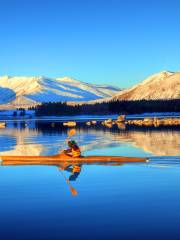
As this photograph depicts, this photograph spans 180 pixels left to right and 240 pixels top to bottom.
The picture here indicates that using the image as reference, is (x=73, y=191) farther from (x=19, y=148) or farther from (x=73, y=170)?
(x=19, y=148)

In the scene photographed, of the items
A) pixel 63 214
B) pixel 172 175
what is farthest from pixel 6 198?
pixel 172 175

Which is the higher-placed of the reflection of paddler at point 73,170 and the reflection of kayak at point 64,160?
the reflection of kayak at point 64,160

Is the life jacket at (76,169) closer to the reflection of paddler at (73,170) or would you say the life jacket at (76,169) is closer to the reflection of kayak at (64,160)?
the reflection of paddler at (73,170)

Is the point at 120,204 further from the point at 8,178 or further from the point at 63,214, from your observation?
the point at 8,178

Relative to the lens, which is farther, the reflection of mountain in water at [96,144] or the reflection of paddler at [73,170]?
the reflection of mountain in water at [96,144]

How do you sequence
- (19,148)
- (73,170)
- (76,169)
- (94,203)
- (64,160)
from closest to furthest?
(94,203)
(73,170)
(76,169)
(64,160)
(19,148)

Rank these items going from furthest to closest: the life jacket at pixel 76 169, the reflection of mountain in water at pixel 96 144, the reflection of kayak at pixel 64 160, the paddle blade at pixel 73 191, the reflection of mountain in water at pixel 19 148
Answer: the reflection of mountain in water at pixel 19 148
the reflection of mountain in water at pixel 96 144
the reflection of kayak at pixel 64 160
the life jacket at pixel 76 169
the paddle blade at pixel 73 191

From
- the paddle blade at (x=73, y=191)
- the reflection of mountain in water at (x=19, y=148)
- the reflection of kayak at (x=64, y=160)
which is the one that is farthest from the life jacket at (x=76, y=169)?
the reflection of mountain in water at (x=19, y=148)

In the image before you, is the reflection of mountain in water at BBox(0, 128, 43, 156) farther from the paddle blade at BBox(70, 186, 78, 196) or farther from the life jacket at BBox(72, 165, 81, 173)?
the paddle blade at BBox(70, 186, 78, 196)

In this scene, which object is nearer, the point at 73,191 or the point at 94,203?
the point at 94,203

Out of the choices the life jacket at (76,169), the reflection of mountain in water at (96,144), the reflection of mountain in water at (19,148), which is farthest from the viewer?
the reflection of mountain in water at (19,148)

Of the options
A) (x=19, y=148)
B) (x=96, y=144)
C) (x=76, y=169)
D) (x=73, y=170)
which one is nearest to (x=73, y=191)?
(x=73, y=170)

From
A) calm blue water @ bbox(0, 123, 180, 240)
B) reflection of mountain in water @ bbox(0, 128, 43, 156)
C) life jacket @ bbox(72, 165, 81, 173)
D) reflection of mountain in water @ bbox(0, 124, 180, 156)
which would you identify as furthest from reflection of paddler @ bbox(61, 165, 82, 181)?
reflection of mountain in water @ bbox(0, 128, 43, 156)

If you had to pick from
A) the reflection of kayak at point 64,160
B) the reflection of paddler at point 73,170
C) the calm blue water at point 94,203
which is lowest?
the calm blue water at point 94,203
